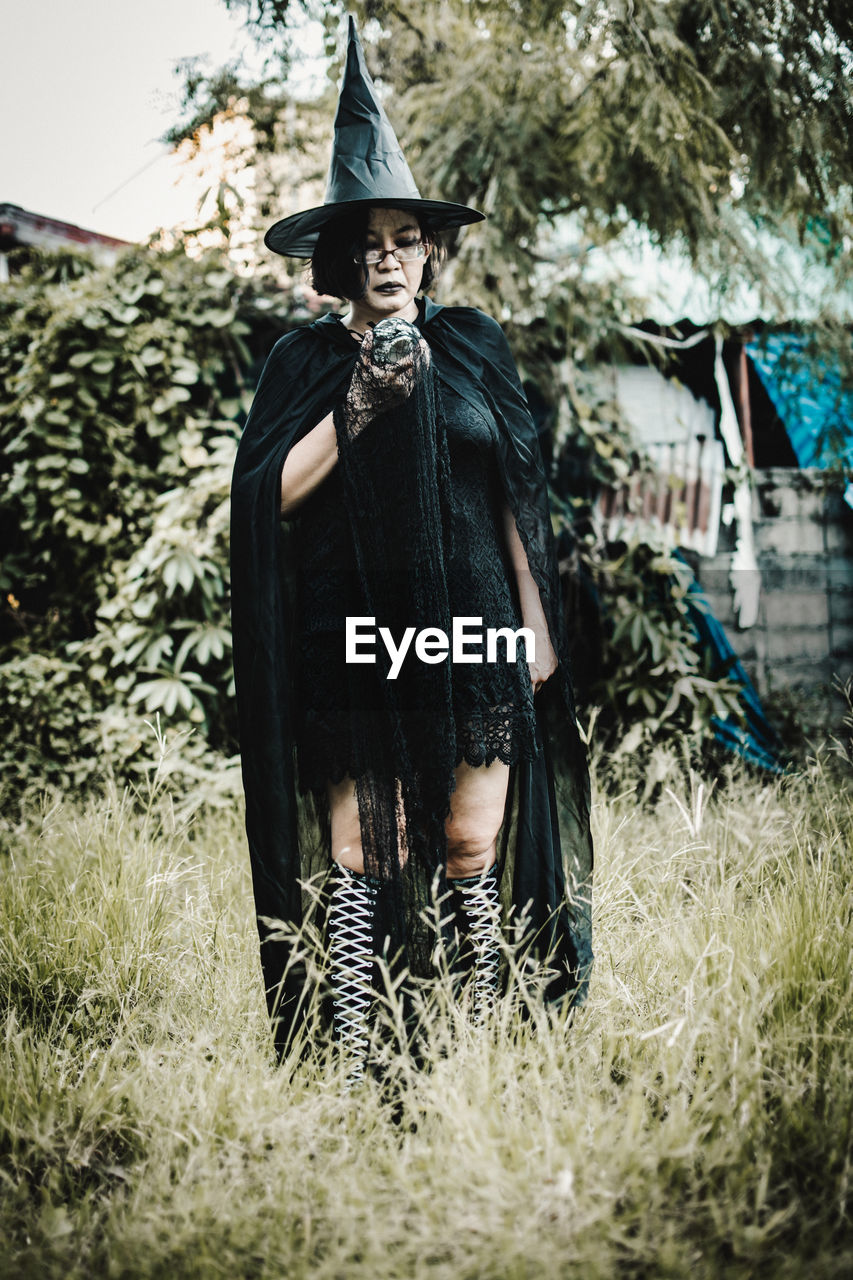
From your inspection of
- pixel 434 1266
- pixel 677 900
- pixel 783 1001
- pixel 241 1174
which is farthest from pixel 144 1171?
pixel 677 900

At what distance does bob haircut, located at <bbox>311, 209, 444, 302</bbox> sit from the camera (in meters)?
1.80

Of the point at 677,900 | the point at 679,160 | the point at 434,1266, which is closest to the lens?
the point at 434,1266

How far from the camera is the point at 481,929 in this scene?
184 cm

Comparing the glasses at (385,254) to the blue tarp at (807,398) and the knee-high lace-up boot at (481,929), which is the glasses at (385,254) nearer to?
the knee-high lace-up boot at (481,929)

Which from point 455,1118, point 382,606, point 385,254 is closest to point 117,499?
point 385,254

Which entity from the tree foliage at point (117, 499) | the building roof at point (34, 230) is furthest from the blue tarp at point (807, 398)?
the building roof at point (34, 230)

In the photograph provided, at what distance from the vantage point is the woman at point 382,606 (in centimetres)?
169

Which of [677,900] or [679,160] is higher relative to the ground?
[679,160]

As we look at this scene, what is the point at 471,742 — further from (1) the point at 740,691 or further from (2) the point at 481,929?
(1) the point at 740,691

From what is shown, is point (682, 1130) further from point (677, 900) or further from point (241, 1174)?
point (677, 900)

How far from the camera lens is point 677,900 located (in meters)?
2.42

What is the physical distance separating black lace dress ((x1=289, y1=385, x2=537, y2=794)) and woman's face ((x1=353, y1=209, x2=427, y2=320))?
0.20 metres

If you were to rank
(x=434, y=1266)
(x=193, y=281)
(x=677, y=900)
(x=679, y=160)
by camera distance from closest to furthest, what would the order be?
(x=434, y=1266) → (x=677, y=900) → (x=679, y=160) → (x=193, y=281)

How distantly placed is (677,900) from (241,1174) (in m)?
1.42
